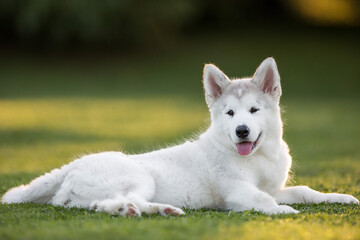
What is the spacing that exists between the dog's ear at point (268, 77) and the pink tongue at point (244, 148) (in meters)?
0.79

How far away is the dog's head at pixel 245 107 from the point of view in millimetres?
6527

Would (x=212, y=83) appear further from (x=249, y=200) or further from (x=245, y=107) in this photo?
(x=249, y=200)

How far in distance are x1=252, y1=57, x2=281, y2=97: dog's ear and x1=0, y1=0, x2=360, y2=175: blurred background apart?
8602mm

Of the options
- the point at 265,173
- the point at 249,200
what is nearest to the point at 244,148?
the point at 265,173

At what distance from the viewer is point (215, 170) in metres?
6.77

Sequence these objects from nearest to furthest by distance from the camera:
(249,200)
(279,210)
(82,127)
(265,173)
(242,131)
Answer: (279,210) < (249,200) < (242,131) < (265,173) < (82,127)

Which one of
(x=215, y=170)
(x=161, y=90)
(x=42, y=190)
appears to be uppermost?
(x=161, y=90)

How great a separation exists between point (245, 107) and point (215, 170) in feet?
2.91

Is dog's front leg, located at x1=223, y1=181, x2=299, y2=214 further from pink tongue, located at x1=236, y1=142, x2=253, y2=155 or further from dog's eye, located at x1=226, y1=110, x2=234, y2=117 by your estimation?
dog's eye, located at x1=226, y1=110, x2=234, y2=117

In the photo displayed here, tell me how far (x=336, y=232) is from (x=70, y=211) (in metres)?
2.93

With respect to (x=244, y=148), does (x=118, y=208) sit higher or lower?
lower

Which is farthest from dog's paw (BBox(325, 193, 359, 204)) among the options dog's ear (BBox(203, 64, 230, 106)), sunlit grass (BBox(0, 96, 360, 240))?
dog's ear (BBox(203, 64, 230, 106))

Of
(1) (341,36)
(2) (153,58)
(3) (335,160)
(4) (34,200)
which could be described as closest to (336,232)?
(4) (34,200)

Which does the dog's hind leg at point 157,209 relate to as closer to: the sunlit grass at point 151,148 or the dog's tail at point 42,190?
the sunlit grass at point 151,148
